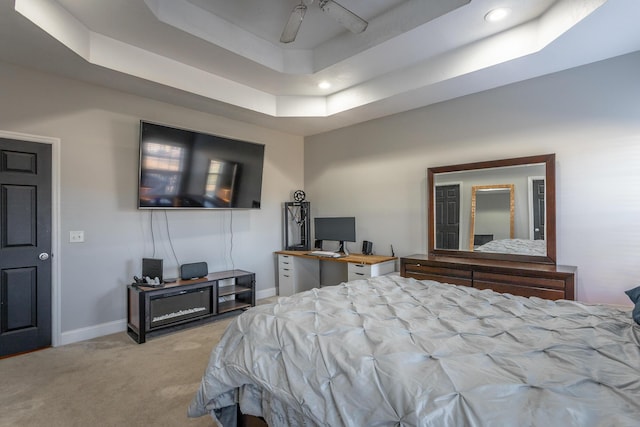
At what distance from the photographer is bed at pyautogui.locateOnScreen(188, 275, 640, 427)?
37.9 inches

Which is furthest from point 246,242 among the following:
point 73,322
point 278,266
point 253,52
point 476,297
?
point 476,297

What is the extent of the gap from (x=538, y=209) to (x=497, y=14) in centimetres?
188

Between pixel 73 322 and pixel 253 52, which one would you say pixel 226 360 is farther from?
pixel 253 52

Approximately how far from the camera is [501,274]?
10.1 ft

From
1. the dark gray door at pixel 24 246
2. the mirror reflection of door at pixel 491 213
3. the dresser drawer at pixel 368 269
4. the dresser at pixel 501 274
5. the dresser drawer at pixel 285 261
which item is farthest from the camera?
the dresser drawer at pixel 285 261

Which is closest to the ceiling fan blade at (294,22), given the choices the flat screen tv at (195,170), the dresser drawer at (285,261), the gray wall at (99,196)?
the flat screen tv at (195,170)

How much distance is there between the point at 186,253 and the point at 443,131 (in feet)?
11.8

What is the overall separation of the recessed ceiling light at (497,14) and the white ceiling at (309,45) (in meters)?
0.04

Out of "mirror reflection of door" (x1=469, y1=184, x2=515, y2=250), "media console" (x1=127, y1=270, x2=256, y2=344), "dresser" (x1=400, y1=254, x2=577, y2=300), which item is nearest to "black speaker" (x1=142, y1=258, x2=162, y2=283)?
A: "media console" (x1=127, y1=270, x2=256, y2=344)

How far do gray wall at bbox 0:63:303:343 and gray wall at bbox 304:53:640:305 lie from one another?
2.53 metres

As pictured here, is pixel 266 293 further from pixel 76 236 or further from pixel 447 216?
pixel 447 216

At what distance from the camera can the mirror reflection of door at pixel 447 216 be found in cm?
380

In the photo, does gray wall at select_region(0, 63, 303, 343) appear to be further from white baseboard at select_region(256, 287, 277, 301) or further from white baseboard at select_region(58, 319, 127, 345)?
white baseboard at select_region(256, 287, 277, 301)

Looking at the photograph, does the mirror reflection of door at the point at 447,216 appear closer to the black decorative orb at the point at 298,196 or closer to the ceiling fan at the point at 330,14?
the ceiling fan at the point at 330,14
